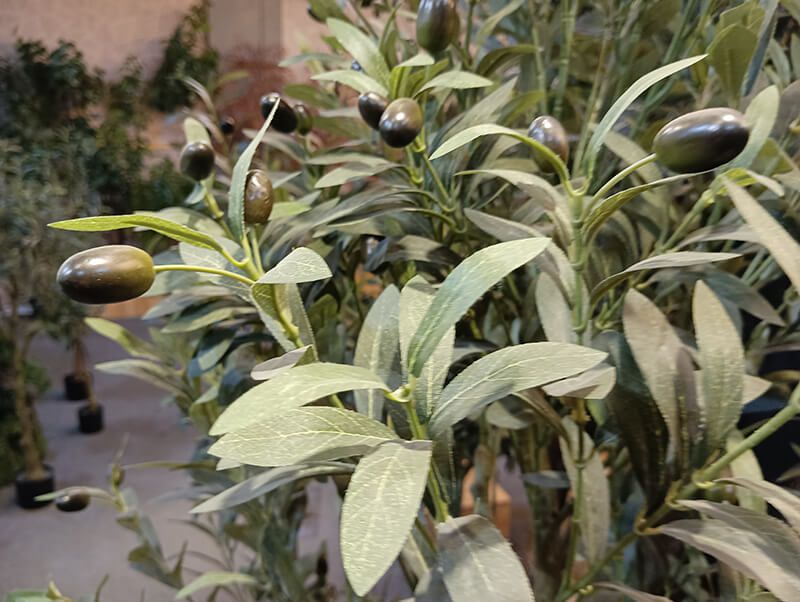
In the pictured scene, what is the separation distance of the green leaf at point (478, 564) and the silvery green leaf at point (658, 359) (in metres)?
0.13

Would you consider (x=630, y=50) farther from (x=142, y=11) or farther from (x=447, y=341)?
(x=142, y=11)

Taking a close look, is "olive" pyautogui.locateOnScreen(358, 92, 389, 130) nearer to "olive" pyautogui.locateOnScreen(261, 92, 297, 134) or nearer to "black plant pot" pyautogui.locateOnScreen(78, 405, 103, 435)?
"olive" pyautogui.locateOnScreen(261, 92, 297, 134)

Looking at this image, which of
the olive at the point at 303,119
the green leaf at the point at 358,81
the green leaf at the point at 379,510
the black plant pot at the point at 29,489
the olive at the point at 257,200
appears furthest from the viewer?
the black plant pot at the point at 29,489

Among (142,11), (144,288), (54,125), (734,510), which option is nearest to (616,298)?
(734,510)

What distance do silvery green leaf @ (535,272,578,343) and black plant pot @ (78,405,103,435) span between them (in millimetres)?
2658

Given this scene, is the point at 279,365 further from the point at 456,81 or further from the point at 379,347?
the point at 456,81

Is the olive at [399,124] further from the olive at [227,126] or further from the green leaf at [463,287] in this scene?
the olive at [227,126]

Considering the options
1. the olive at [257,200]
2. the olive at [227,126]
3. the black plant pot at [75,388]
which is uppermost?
the olive at [227,126]

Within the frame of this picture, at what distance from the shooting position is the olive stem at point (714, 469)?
32cm

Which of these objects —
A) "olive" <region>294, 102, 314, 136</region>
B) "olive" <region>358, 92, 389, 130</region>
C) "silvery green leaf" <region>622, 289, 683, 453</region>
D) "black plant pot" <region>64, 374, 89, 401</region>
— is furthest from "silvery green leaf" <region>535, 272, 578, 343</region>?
"black plant pot" <region>64, 374, 89, 401</region>

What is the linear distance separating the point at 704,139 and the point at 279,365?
21cm

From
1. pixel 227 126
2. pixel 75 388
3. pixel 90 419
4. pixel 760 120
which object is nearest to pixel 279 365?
pixel 760 120

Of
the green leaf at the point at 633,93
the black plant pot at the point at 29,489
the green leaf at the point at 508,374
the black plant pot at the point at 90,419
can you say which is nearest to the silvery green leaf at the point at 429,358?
the green leaf at the point at 508,374

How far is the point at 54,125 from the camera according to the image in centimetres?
417
